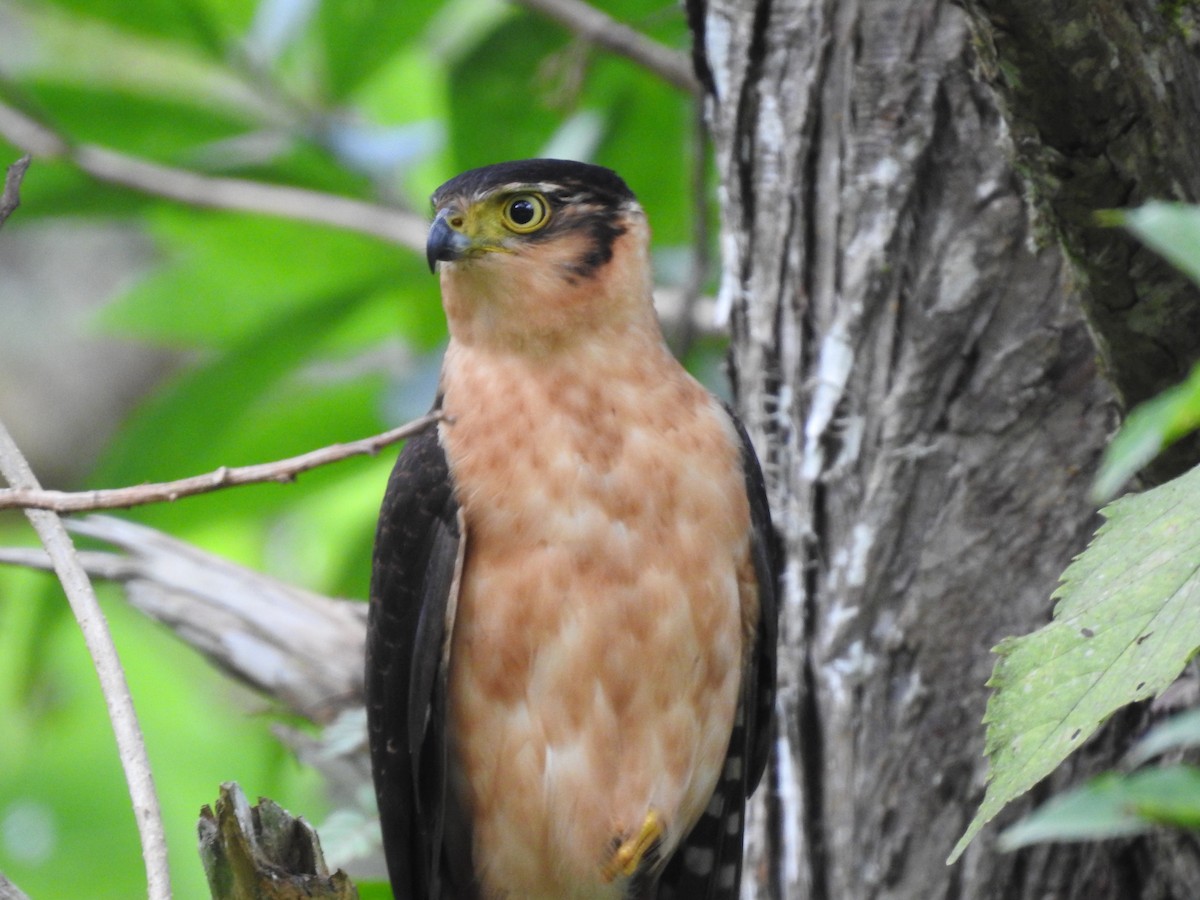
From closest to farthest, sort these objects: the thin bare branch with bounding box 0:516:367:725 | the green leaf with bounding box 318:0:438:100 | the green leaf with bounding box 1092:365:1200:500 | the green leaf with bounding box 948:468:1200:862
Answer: the green leaf with bounding box 1092:365:1200:500 < the green leaf with bounding box 948:468:1200:862 < the thin bare branch with bounding box 0:516:367:725 < the green leaf with bounding box 318:0:438:100

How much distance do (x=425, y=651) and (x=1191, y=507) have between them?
2.05m

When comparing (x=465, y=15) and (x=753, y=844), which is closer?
(x=753, y=844)

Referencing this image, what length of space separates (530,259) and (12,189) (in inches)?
62.1

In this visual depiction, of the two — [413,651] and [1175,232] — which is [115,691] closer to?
[413,651]

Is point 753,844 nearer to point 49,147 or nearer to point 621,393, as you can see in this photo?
point 621,393

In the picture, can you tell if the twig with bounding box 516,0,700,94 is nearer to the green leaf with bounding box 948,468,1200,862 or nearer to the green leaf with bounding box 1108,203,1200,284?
the green leaf with bounding box 948,468,1200,862

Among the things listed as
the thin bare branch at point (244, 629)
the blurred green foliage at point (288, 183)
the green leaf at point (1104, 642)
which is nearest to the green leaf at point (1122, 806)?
the green leaf at point (1104, 642)

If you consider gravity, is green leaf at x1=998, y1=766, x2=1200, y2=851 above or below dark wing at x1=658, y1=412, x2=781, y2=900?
below

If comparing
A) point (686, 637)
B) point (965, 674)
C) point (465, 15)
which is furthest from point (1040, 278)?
point (465, 15)

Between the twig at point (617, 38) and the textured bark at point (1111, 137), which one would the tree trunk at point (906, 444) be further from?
the twig at point (617, 38)

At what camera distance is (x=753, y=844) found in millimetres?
3990

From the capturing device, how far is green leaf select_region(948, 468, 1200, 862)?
1.99 m

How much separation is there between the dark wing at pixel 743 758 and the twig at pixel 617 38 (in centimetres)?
182

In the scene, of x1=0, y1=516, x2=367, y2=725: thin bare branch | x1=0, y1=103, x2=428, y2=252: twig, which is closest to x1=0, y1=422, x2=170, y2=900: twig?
x1=0, y1=516, x2=367, y2=725: thin bare branch
